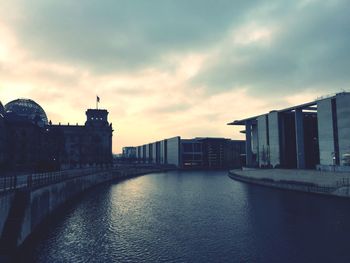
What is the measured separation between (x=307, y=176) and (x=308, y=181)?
1.52m

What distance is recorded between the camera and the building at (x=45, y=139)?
116812mm

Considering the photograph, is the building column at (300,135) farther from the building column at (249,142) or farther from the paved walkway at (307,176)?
the building column at (249,142)

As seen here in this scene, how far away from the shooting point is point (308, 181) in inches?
3110

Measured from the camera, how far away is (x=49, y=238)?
35.1m

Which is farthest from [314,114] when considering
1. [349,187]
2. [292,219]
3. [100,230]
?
[100,230]

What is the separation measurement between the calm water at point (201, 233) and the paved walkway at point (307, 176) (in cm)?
1025

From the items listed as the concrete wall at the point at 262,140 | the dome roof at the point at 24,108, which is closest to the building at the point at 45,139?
the dome roof at the point at 24,108

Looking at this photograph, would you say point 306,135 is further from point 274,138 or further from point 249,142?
point 249,142

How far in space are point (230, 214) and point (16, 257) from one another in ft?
107

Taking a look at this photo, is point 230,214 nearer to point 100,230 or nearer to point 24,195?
point 100,230

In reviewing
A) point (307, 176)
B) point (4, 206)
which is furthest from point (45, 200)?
point (307, 176)

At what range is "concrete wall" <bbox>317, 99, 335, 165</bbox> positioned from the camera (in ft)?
297

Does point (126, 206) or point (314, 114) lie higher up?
point (314, 114)

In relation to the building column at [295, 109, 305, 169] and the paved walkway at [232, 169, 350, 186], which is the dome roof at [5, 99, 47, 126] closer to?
the paved walkway at [232, 169, 350, 186]
